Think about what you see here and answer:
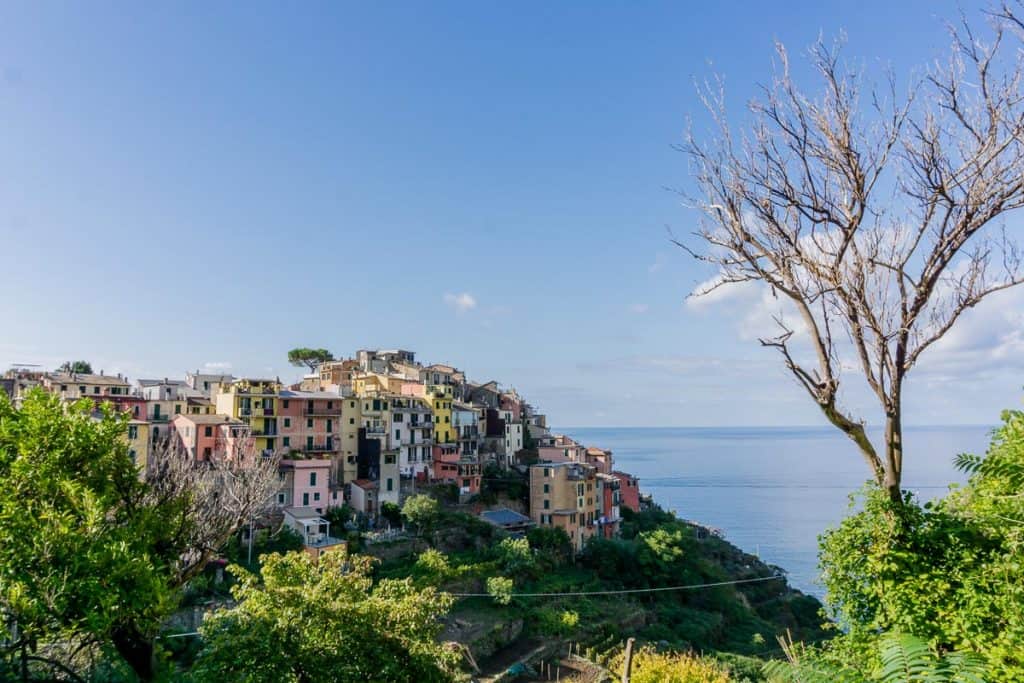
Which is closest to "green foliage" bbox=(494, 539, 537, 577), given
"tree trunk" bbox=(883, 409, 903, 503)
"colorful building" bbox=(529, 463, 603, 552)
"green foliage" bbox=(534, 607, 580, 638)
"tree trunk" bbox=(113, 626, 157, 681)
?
"green foliage" bbox=(534, 607, 580, 638)

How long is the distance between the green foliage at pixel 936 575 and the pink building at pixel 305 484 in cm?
2864

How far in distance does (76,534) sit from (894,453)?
24.8 ft

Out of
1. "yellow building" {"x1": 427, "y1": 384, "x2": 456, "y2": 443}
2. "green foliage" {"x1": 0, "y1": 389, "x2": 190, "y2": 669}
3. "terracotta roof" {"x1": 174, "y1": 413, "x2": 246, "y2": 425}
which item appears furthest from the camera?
"yellow building" {"x1": 427, "y1": 384, "x2": 456, "y2": 443}

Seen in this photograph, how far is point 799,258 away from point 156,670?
8.41 m

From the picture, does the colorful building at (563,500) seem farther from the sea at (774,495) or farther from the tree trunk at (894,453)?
the tree trunk at (894,453)

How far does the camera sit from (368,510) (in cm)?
3409

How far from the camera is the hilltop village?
30906 millimetres

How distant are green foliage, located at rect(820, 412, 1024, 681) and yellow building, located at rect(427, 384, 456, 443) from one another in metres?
37.2

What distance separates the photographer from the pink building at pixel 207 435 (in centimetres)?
3025

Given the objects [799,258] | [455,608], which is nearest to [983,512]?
[799,258]

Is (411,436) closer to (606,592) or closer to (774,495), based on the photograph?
(606,592)

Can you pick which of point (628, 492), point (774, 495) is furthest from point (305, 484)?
point (774, 495)

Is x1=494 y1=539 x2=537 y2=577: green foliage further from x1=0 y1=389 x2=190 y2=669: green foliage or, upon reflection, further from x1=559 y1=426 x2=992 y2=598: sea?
x1=0 y1=389 x2=190 y2=669: green foliage

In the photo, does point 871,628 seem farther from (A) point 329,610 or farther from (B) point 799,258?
(A) point 329,610
